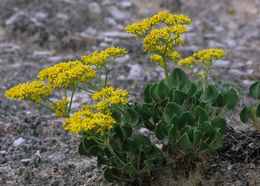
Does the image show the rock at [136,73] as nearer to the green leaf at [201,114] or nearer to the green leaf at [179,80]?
the green leaf at [179,80]

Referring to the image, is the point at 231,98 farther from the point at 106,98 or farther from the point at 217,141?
the point at 106,98

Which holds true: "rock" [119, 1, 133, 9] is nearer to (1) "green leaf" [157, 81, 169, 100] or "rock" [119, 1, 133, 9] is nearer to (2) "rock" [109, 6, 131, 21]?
(2) "rock" [109, 6, 131, 21]

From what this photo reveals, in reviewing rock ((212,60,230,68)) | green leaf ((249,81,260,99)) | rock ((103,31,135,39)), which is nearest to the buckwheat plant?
green leaf ((249,81,260,99))

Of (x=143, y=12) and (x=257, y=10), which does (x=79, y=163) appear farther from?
(x=257, y=10)

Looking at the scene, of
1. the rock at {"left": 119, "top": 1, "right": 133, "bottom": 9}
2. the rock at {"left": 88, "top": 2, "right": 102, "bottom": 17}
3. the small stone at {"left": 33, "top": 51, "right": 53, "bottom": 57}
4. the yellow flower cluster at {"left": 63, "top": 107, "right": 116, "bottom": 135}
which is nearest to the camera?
the yellow flower cluster at {"left": 63, "top": 107, "right": 116, "bottom": 135}

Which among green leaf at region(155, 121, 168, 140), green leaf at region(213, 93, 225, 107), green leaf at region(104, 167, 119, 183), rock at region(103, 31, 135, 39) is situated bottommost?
green leaf at region(104, 167, 119, 183)

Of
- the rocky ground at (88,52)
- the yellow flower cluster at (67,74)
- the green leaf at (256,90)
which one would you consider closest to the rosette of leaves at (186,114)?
the green leaf at (256,90)
